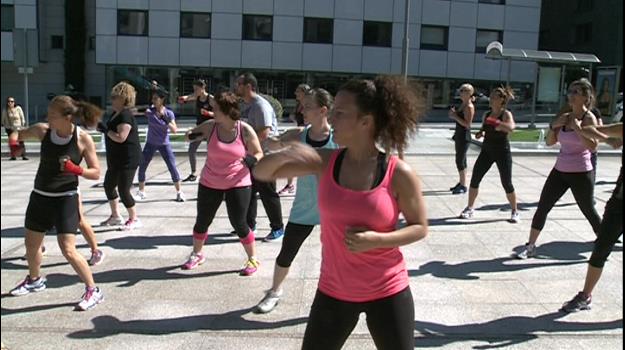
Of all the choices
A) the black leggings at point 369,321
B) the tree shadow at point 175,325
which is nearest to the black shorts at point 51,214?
the tree shadow at point 175,325

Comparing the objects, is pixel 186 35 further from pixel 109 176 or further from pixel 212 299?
pixel 212 299

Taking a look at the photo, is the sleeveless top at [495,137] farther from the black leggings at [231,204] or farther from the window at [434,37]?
the window at [434,37]

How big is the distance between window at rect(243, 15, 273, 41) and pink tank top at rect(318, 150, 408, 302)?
3095 cm

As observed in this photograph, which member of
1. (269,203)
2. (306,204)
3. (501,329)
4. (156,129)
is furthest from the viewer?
(156,129)

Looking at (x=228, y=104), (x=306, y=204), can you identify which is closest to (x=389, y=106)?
(x=306, y=204)

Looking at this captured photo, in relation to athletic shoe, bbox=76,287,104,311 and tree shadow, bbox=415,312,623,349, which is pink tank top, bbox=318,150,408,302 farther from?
athletic shoe, bbox=76,287,104,311

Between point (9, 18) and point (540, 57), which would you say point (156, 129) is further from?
point (9, 18)

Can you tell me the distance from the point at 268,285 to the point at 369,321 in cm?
274

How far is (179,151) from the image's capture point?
15734 mm

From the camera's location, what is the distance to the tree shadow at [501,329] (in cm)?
427

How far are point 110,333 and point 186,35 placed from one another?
29.7 metres

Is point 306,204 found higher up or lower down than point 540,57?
lower down

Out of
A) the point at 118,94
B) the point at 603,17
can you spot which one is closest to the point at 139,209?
the point at 118,94

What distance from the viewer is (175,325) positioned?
4.50 m
